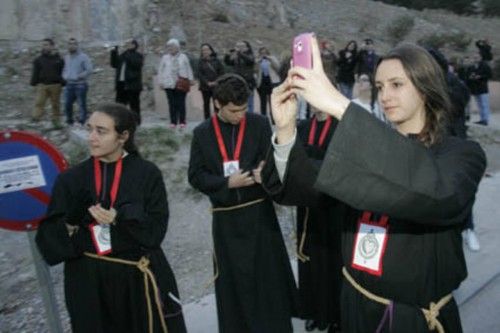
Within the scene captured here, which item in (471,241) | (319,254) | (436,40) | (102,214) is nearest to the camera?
(102,214)

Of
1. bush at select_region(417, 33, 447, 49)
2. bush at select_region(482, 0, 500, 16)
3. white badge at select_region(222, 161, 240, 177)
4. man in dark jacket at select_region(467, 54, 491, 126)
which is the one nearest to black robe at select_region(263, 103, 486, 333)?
white badge at select_region(222, 161, 240, 177)

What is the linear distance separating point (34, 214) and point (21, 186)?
17 centimetres

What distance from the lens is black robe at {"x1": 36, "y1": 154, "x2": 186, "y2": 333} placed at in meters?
3.12

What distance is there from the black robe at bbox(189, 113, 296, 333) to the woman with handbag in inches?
266

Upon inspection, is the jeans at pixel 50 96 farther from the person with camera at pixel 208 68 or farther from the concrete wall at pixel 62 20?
the concrete wall at pixel 62 20

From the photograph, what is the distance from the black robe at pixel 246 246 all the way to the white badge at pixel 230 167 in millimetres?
33

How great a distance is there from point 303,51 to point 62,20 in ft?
73.5

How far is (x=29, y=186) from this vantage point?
3125 millimetres

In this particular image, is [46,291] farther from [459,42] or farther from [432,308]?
[459,42]


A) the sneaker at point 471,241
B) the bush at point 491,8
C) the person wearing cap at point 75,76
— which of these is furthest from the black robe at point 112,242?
the bush at point 491,8

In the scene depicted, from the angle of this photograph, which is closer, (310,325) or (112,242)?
(112,242)

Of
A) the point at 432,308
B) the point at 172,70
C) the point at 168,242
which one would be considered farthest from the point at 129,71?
the point at 432,308

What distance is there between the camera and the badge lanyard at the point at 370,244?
2109 millimetres

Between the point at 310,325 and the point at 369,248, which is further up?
the point at 369,248
